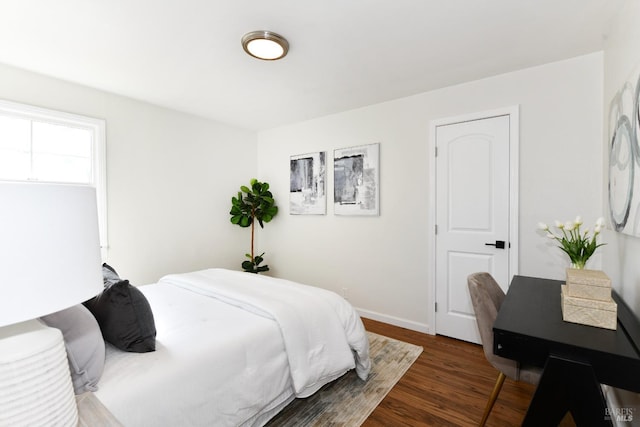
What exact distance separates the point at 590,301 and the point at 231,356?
67.1 inches

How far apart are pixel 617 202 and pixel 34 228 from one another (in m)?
2.64

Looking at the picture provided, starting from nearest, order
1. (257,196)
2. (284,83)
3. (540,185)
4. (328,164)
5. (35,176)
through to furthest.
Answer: (540,185) < (35,176) < (284,83) < (328,164) < (257,196)

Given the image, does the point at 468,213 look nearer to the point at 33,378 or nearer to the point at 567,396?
the point at 567,396

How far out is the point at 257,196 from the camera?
4.24 meters

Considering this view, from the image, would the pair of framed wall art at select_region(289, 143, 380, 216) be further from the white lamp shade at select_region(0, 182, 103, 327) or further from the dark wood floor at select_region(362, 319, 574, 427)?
the white lamp shade at select_region(0, 182, 103, 327)

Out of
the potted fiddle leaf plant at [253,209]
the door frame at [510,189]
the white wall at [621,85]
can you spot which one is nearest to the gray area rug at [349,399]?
the door frame at [510,189]

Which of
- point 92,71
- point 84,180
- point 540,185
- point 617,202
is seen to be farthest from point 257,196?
point 617,202

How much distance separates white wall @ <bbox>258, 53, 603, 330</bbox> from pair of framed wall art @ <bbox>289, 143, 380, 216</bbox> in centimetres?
9

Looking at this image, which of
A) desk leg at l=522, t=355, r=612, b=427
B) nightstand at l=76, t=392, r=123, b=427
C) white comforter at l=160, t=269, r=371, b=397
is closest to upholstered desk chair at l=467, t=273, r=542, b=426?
desk leg at l=522, t=355, r=612, b=427

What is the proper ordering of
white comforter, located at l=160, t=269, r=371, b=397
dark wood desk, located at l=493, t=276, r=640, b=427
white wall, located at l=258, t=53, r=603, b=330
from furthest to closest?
white wall, located at l=258, t=53, r=603, b=330, white comforter, located at l=160, t=269, r=371, b=397, dark wood desk, located at l=493, t=276, r=640, b=427

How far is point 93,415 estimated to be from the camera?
876 mm

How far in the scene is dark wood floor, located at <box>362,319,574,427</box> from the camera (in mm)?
1841

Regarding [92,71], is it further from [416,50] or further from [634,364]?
[634,364]

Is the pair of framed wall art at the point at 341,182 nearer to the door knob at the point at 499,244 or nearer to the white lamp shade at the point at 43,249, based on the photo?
→ the door knob at the point at 499,244
